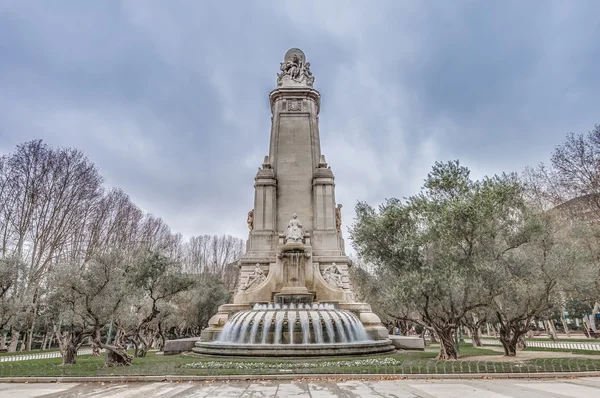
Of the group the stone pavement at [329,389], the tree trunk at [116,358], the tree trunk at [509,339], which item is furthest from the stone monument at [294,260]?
the stone pavement at [329,389]

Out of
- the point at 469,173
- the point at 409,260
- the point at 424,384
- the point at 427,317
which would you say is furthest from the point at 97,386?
the point at 469,173

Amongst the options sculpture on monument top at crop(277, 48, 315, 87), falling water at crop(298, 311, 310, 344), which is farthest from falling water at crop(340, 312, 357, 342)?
sculpture on monument top at crop(277, 48, 315, 87)

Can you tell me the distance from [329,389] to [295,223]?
15.1m

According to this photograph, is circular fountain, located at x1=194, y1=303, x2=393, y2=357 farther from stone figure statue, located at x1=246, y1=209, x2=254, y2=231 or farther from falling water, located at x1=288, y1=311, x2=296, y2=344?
stone figure statue, located at x1=246, y1=209, x2=254, y2=231

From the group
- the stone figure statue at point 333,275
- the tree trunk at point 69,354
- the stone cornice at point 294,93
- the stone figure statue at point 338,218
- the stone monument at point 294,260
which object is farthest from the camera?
the stone cornice at point 294,93

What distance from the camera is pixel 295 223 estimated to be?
77.3ft

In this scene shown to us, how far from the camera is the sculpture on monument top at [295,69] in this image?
100 ft

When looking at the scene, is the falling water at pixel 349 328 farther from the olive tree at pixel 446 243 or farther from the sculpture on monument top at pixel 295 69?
the sculpture on monument top at pixel 295 69

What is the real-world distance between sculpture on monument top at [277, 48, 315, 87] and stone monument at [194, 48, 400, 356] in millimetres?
80

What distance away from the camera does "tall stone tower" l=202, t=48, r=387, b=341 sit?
72.1 ft

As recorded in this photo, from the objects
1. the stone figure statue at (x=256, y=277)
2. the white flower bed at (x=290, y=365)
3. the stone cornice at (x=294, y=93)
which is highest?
the stone cornice at (x=294, y=93)

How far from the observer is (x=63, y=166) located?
94.8ft

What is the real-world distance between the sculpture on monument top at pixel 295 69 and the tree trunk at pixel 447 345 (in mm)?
21413

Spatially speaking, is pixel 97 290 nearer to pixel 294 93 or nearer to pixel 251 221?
pixel 251 221
